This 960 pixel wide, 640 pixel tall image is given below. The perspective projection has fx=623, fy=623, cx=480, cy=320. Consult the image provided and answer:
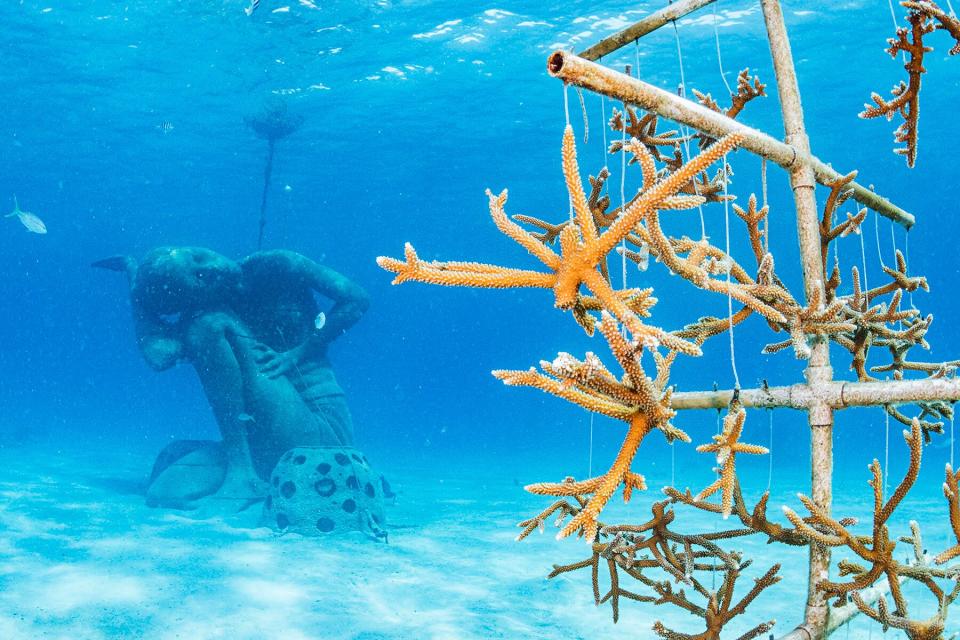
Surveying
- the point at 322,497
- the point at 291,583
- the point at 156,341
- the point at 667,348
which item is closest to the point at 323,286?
the point at 156,341

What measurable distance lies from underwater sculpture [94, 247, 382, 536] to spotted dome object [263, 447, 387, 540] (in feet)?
3.48

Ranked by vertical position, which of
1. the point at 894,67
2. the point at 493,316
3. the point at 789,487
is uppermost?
the point at 493,316

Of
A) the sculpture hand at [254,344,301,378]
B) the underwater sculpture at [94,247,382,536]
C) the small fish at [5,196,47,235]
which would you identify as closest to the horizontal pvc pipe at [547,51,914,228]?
the underwater sculpture at [94,247,382,536]

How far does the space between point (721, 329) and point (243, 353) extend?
12204mm

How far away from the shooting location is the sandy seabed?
6555mm

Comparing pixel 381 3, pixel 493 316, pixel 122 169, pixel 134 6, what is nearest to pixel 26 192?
pixel 122 169

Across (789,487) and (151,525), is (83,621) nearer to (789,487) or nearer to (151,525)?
(151,525)

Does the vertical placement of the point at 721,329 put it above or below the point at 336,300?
below

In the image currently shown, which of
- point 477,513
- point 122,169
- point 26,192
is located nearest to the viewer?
point 477,513

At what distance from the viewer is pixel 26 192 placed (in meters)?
42.4

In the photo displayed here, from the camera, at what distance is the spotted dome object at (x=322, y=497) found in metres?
10.8

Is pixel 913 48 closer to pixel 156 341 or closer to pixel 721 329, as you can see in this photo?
pixel 721 329

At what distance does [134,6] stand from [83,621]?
16.9 m

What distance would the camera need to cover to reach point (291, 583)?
796cm
